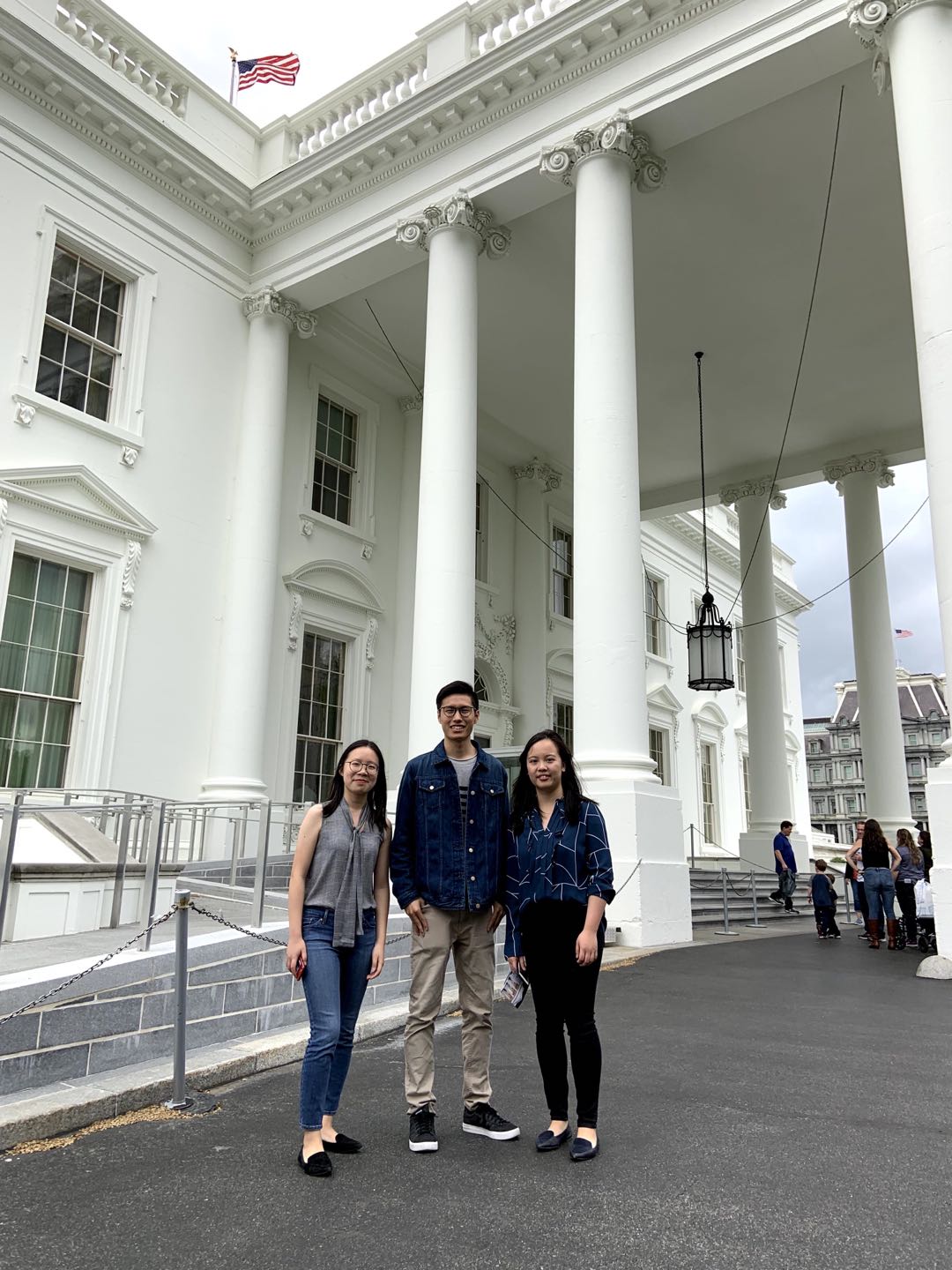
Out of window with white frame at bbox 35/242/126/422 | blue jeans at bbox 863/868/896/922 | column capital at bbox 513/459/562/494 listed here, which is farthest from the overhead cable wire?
window with white frame at bbox 35/242/126/422

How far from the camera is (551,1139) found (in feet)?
12.2

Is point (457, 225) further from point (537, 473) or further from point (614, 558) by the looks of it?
point (537, 473)

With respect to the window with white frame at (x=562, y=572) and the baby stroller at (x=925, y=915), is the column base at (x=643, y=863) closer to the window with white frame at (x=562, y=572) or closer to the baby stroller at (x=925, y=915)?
the baby stroller at (x=925, y=915)

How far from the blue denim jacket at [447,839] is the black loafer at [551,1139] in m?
0.91

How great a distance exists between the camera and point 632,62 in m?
12.1

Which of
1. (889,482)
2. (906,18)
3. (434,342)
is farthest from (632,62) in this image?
(889,482)

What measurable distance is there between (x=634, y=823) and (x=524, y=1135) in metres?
6.40

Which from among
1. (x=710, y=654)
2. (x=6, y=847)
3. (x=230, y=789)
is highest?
(x=710, y=654)

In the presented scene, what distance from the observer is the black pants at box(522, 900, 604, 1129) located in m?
3.73

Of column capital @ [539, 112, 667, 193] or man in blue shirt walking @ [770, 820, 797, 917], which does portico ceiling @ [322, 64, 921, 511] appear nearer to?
column capital @ [539, 112, 667, 193]

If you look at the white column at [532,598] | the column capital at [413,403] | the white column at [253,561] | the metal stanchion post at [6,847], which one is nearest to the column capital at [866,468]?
the white column at [532,598]

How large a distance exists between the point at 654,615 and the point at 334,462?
42.3 feet

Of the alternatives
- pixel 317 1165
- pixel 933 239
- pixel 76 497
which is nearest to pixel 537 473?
pixel 76 497

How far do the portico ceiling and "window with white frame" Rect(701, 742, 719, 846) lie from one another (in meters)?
9.43
